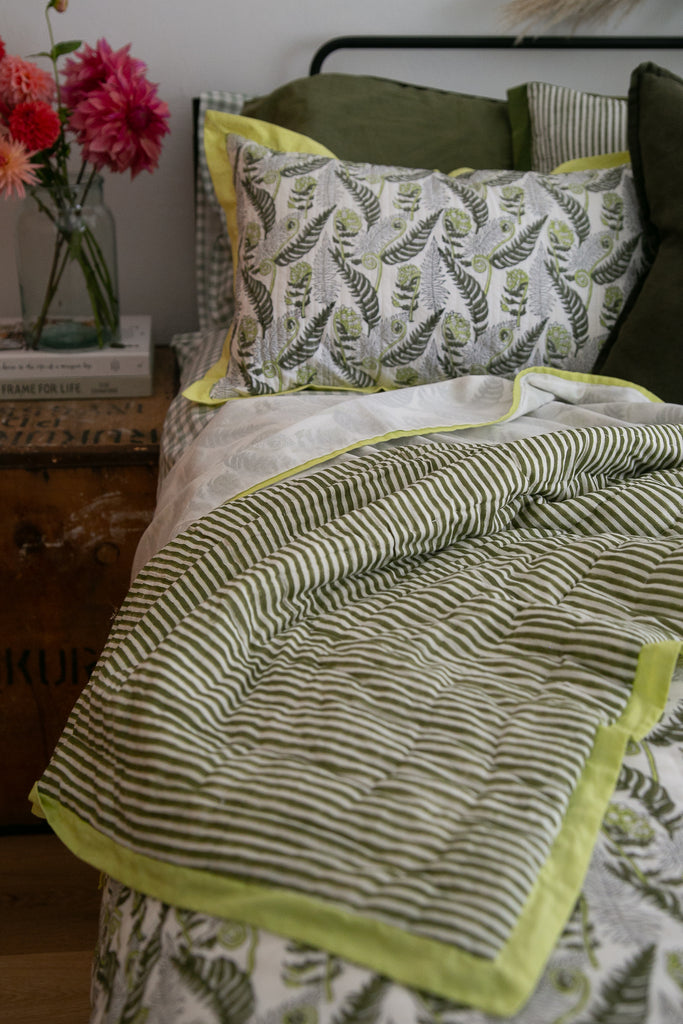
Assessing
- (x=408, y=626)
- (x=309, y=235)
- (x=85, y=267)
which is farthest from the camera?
(x=85, y=267)

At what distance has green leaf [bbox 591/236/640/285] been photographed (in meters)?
1.38

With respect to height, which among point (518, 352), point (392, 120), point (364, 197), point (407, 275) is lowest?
point (518, 352)

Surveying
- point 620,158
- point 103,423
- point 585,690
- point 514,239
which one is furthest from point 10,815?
point 620,158

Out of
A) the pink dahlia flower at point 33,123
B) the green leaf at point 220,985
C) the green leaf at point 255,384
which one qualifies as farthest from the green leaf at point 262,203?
the green leaf at point 220,985

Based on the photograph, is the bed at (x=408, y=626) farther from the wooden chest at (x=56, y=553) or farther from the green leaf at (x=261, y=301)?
the wooden chest at (x=56, y=553)

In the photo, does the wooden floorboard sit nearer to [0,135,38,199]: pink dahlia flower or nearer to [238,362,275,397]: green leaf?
[238,362,275,397]: green leaf

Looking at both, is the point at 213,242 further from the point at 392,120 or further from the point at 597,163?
the point at 597,163

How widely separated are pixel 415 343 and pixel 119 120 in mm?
624

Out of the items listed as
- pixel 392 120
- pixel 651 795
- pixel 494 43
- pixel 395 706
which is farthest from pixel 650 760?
pixel 494 43

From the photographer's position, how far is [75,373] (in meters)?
1.51

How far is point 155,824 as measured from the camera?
58cm

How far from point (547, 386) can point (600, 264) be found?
0.83ft

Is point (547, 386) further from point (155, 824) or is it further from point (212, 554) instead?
point (155, 824)

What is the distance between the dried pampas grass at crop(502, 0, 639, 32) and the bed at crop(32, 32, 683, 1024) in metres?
0.38
